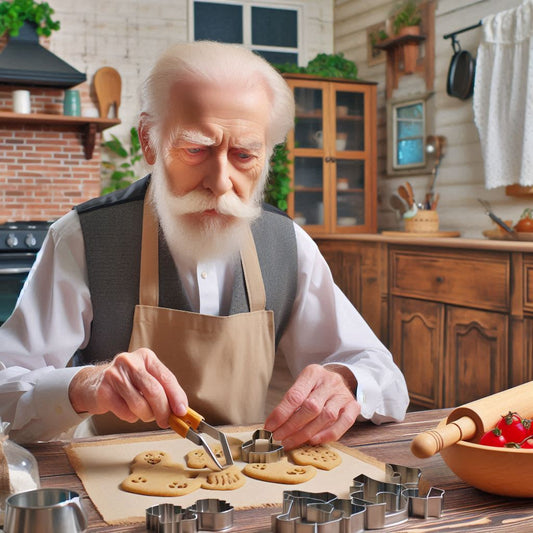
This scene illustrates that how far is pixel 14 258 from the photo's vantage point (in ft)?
15.8

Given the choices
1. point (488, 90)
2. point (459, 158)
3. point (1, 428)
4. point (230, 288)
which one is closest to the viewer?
point (1, 428)

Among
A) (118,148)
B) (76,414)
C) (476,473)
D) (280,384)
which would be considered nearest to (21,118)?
(118,148)

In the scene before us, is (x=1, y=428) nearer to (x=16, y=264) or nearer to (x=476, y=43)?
(x=16, y=264)

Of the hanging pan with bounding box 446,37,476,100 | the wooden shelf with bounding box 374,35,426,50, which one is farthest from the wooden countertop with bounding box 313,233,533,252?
the wooden shelf with bounding box 374,35,426,50

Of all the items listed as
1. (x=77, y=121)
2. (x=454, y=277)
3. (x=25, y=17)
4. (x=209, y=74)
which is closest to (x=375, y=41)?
(x=77, y=121)

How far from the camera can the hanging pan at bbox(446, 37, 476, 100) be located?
16.1 ft

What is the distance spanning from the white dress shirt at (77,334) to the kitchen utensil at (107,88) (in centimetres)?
442

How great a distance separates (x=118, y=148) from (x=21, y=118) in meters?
0.85

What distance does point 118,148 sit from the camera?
6062mm

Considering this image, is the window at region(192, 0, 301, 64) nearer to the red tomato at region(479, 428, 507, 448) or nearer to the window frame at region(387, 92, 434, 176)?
the window frame at region(387, 92, 434, 176)

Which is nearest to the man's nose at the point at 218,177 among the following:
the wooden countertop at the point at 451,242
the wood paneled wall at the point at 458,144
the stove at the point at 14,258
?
the wooden countertop at the point at 451,242

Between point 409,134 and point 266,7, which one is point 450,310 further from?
point 266,7

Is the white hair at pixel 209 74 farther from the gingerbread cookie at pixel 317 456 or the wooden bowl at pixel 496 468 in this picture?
the wooden bowl at pixel 496 468

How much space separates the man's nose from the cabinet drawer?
8.30ft
